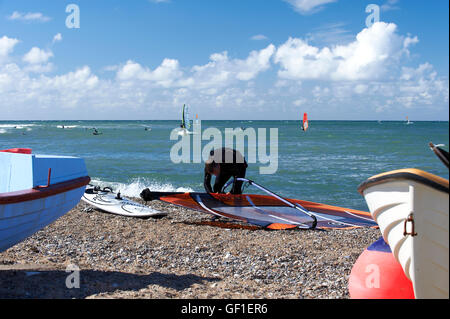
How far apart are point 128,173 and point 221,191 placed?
35.7 feet

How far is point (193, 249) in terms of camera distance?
638 cm

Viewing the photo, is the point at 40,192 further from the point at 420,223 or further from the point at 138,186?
the point at 138,186

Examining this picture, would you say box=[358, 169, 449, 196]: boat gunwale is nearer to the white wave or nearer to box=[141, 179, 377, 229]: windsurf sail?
box=[141, 179, 377, 229]: windsurf sail

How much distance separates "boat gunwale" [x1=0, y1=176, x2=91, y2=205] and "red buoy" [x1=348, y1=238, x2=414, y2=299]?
A: 128 inches

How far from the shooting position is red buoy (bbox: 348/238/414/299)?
12.5 feet

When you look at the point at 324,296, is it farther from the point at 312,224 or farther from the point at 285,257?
the point at 312,224

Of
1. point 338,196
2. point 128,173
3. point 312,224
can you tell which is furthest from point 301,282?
point 128,173

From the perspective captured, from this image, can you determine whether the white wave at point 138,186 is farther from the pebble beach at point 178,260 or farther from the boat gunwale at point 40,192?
the boat gunwale at point 40,192

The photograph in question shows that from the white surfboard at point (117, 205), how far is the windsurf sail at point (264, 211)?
370 millimetres

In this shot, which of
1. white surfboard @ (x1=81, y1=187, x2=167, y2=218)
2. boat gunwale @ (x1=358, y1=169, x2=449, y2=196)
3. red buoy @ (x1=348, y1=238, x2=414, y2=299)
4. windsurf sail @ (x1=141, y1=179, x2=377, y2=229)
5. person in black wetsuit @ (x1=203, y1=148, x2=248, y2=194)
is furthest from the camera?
person in black wetsuit @ (x1=203, y1=148, x2=248, y2=194)

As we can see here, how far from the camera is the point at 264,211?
8.97 metres

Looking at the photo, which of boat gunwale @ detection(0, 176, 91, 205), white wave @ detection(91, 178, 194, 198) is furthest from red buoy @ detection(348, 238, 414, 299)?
white wave @ detection(91, 178, 194, 198)

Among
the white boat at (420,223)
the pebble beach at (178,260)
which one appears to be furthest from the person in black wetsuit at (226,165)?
the white boat at (420,223)

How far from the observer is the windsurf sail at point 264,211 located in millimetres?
8305
